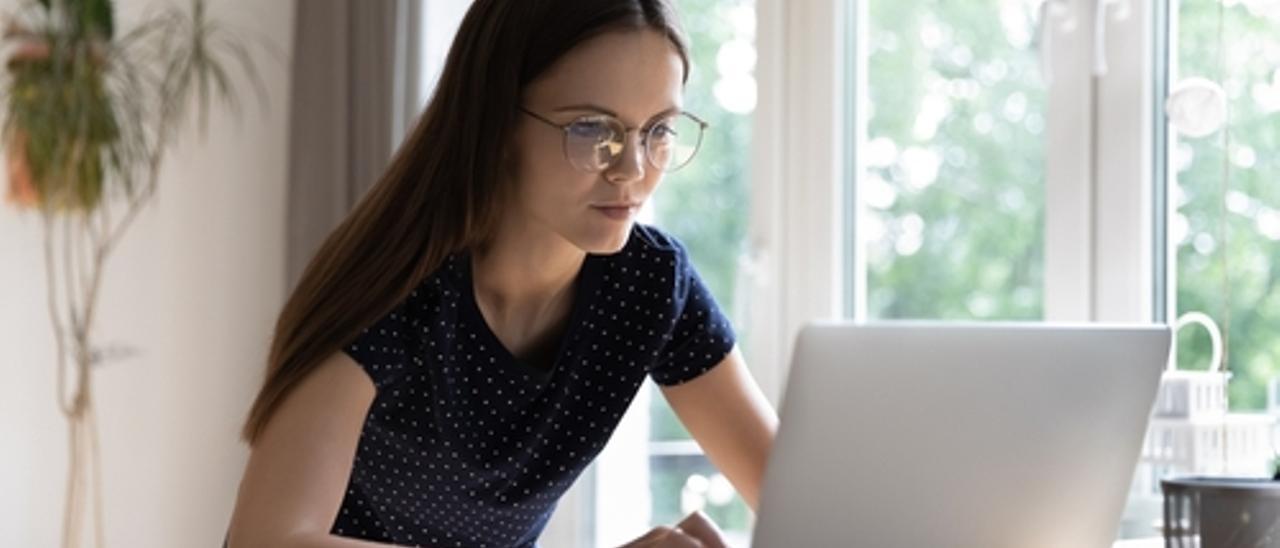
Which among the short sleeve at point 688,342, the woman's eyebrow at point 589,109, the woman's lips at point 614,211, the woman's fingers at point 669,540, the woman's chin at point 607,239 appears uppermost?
the woman's eyebrow at point 589,109

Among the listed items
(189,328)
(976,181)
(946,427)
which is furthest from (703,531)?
(189,328)

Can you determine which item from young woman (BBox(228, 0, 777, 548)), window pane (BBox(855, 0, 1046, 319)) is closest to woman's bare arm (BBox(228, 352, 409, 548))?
young woman (BBox(228, 0, 777, 548))

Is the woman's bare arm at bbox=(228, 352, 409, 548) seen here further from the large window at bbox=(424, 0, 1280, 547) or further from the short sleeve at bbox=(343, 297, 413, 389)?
the large window at bbox=(424, 0, 1280, 547)

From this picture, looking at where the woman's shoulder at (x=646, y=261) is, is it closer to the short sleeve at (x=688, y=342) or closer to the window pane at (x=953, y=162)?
the short sleeve at (x=688, y=342)

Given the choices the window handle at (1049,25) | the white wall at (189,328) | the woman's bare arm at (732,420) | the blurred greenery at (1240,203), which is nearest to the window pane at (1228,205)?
the blurred greenery at (1240,203)

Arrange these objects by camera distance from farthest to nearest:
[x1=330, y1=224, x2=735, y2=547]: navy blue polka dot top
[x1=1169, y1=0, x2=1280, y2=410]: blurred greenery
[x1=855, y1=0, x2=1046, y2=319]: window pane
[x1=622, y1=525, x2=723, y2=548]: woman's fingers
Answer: [x1=855, y1=0, x2=1046, y2=319]: window pane, [x1=1169, y1=0, x2=1280, y2=410]: blurred greenery, [x1=330, y1=224, x2=735, y2=547]: navy blue polka dot top, [x1=622, y1=525, x2=723, y2=548]: woman's fingers

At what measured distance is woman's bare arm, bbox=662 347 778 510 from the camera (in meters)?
1.93

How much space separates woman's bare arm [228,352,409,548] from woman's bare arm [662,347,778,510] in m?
0.42

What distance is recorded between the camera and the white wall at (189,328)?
4.39 meters

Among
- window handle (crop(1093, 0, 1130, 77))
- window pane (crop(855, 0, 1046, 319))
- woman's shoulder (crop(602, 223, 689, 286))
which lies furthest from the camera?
window pane (crop(855, 0, 1046, 319))

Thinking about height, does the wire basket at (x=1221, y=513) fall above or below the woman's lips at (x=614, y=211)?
below

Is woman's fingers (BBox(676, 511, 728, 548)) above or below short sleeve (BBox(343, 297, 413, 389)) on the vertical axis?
below

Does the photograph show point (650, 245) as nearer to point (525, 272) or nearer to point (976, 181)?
point (525, 272)

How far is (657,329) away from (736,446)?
0.15 metres
